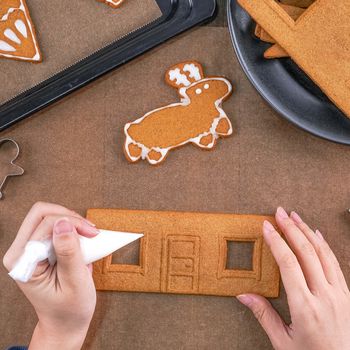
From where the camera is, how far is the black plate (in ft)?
3.05

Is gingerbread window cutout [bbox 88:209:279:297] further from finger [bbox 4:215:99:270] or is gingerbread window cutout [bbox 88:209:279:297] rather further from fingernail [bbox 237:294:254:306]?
finger [bbox 4:215:99:270]

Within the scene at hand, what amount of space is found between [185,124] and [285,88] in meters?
0.20

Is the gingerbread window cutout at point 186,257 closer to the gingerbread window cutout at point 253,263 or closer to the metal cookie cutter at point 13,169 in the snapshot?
the gingerbread window cutout at point 253,263

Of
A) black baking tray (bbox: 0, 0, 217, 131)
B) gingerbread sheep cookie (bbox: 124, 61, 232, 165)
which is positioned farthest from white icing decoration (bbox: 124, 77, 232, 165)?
black baking tray (bbox: 0, 0, 217, 131)

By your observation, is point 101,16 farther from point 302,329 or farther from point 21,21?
point 302,329

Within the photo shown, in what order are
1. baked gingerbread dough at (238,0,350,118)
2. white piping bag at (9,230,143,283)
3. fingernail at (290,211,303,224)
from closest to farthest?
white piping bag at (9,230,143,283)
baked gingerbread dough at (238,0,350,118)
fingernail at (290,211,303,224)

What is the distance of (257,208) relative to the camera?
101 centimetres

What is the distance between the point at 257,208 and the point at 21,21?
0.61 meters

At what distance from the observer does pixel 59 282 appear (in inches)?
33.1

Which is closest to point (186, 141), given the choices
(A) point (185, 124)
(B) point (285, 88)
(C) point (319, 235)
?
(A) point (185, 124)

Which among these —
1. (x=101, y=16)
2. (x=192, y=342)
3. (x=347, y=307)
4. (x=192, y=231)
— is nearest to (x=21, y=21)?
(x=101, y=16)

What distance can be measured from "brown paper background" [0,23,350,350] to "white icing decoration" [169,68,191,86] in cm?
2

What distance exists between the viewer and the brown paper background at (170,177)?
3.29 feet

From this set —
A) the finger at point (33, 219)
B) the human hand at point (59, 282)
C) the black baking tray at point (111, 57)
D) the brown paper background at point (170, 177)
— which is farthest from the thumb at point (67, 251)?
the black baking tray at point (111, 57)
